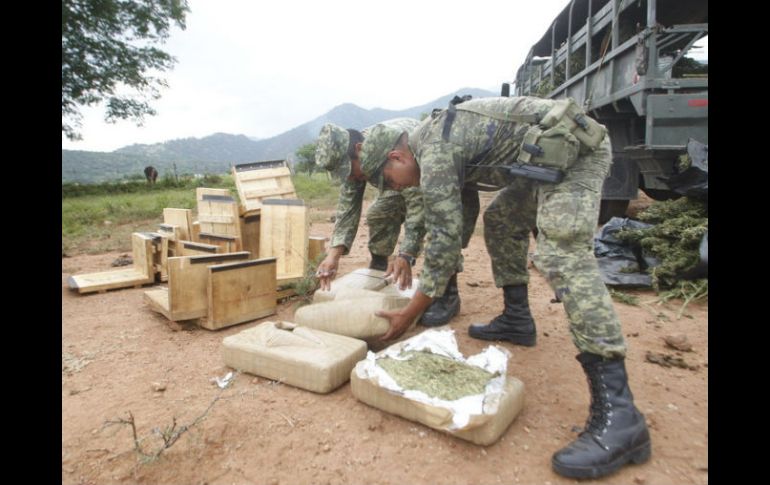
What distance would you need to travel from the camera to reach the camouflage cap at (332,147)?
2648 millimetres

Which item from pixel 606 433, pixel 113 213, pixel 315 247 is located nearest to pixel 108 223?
pixel 113 213

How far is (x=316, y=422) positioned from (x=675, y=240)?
10.4 ft

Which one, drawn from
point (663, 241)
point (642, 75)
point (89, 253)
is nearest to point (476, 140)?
point (663, 241)

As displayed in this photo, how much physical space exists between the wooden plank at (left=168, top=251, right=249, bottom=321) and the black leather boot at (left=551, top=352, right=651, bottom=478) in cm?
225

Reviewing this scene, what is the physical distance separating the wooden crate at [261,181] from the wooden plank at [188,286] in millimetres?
1449

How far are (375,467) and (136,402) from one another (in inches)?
47.0

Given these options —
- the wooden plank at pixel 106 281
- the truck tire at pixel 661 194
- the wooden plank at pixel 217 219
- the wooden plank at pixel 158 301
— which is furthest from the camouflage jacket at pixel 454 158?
the truck tire at pixel 661 194

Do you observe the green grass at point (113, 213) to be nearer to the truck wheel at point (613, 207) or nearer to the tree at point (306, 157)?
the truck wheel at point (613, 207)

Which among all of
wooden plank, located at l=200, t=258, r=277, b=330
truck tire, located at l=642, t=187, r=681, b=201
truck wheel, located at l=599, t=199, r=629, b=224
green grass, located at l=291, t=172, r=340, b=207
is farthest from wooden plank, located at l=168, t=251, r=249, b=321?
green grass, located at l=291, t=172, r=340, b=207

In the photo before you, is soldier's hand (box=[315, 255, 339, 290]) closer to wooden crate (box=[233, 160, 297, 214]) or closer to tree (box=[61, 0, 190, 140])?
wooden crate (box=[233, 160, 297, 214])

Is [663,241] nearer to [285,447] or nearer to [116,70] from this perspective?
[285,447]

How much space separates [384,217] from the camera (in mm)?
3299

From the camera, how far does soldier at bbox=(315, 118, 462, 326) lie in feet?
8.21

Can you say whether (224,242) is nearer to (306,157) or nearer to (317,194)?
(317,194)
